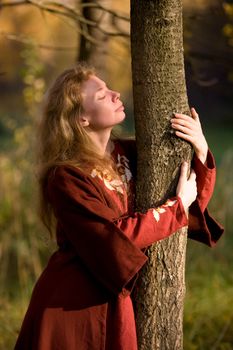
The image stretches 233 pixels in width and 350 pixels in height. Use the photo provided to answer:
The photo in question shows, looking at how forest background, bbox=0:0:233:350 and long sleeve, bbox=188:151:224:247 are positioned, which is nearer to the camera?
long sleeve, bbox=188:151:224:247

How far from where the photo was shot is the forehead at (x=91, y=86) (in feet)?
8.43

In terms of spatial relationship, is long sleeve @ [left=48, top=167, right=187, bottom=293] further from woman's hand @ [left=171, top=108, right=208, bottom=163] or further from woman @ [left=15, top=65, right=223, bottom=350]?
woman's hand @ [left=171, top=108, right=208, bottom=163]

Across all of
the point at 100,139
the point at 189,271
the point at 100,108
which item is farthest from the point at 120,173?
the point at 189,271

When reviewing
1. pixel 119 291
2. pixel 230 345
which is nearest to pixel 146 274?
pixel 119 291

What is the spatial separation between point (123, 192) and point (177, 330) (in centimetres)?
53

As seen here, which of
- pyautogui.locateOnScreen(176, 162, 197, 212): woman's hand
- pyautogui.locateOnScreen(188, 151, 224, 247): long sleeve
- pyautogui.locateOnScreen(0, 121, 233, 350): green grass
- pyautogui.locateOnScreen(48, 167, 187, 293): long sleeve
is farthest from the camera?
pyautogui.locateOnScreen(0, 121, 233, 350): green grass

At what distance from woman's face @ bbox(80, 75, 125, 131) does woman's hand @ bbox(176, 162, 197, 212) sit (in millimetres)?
278

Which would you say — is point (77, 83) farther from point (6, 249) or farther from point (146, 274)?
point (6, 249)

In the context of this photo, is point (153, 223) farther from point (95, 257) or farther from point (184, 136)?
point (184, 136)

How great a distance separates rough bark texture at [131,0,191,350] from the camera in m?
2.49

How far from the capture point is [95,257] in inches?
93.4

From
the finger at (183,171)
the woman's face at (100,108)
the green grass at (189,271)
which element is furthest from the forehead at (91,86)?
the green grass at (189,271)

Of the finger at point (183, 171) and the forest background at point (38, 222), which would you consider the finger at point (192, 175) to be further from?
the forest background at point (38, 222)

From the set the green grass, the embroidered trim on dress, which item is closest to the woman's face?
the embroidered trim on dress
